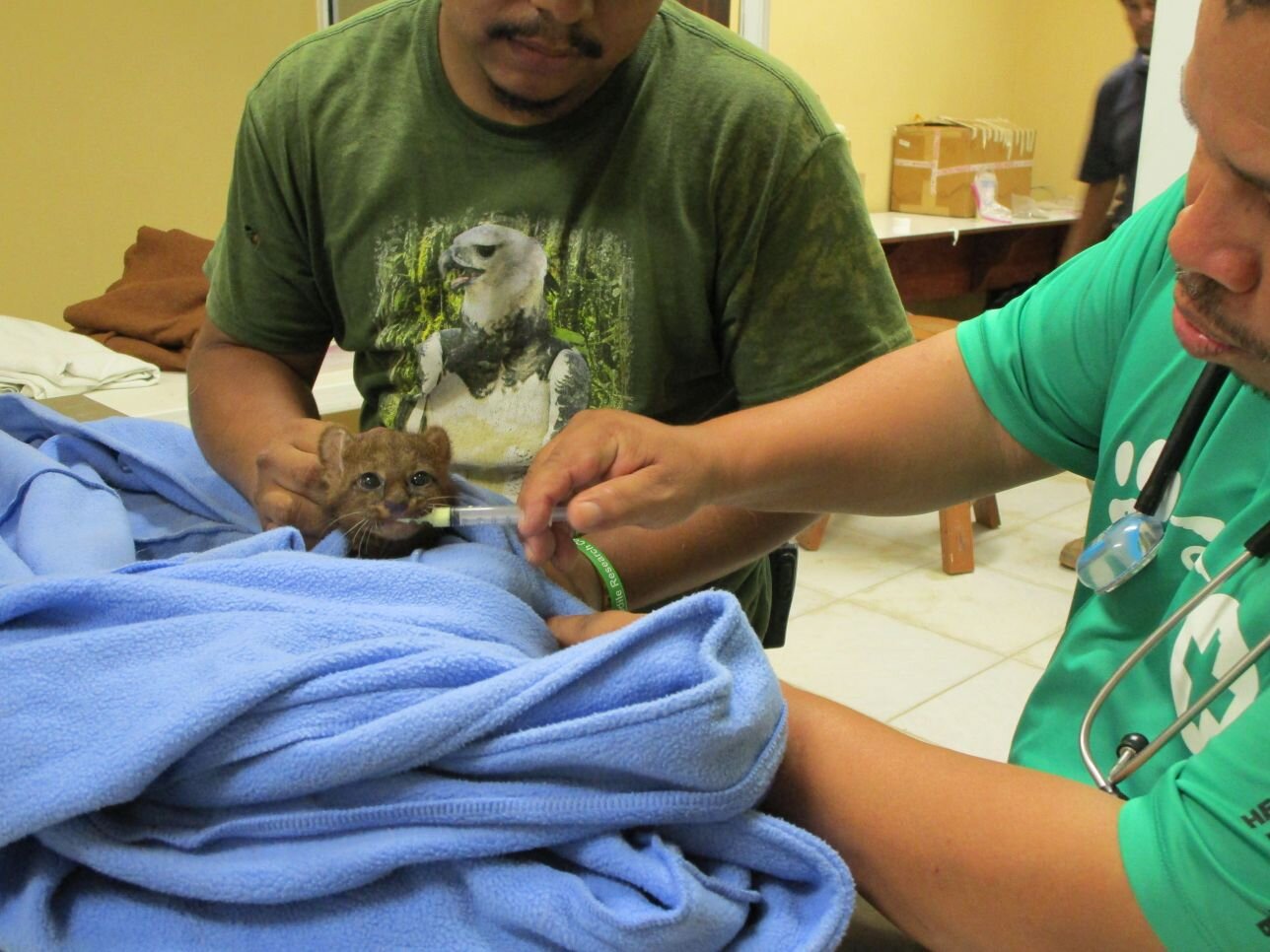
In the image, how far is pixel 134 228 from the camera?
307 centimetres

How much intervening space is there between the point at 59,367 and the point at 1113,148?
2.73 metres

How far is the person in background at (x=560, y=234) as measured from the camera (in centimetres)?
113

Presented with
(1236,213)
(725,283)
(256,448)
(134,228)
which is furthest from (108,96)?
(1236,213)

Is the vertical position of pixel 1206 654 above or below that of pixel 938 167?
above

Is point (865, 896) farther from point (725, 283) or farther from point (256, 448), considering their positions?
point (256, 448)

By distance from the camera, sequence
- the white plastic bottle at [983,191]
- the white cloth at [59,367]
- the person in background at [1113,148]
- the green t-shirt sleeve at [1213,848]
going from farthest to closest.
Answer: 1. the white plastic bottle at [983,191]
2. the person in background at [1113,148]
3. the white cloth at [59,367]
4. the green t-shirt sleeve at [1213,848]

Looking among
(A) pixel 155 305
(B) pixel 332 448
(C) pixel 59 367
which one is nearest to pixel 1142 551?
(B) pixel 332 448

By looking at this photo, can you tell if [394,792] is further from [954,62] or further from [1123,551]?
[954,62]

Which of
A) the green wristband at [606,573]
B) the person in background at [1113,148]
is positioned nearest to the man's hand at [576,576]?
the green wristband at [606,573]

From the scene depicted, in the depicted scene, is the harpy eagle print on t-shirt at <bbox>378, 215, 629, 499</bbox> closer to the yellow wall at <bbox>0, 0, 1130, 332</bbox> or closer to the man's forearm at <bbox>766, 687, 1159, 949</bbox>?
the man's forearm at <bbox>766, 687, 1159, 949</bbox>

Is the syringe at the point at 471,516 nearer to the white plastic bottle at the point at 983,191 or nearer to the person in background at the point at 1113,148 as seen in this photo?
the person in background at the point at 1113,148

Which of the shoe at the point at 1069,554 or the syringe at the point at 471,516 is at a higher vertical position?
the syringe at the point at 471,516

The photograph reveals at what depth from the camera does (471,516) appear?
1034 millimetres

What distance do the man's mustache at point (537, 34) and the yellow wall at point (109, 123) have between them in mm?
2273
